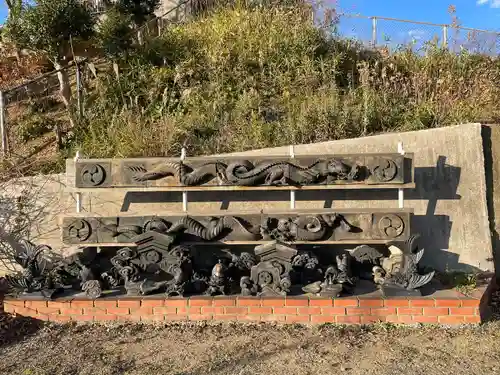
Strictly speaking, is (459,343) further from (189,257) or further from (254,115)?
(254,115)

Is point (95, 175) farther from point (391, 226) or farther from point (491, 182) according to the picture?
point (491, 182)

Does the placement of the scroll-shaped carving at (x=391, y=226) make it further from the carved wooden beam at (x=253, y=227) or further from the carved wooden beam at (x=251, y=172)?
the carved wooden beam at (x=251, y=172)

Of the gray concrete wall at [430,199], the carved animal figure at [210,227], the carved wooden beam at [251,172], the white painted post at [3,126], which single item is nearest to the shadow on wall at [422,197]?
the gray concrete wall at [430,199]

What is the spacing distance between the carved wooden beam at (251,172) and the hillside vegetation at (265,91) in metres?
1.03

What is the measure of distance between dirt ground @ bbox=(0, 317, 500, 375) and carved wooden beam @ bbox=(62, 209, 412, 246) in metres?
0.84

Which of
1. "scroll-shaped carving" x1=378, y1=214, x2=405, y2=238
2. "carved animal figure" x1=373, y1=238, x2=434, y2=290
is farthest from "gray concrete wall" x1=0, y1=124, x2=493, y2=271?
"carved animal figure" x1=373, y1=238, x2=434, y2=290

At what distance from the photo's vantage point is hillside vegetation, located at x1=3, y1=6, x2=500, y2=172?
5.78 meters

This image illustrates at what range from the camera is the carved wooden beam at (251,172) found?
4.44 m

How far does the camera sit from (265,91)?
672cm

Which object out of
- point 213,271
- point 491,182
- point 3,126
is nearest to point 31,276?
point 213,271

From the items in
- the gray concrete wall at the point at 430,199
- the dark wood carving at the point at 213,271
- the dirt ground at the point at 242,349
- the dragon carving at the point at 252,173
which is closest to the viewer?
the dirt ground at the point at 242,349

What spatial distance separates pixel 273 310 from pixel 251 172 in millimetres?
1341

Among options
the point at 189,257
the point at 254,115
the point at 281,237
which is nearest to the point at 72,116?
the point at 254,115

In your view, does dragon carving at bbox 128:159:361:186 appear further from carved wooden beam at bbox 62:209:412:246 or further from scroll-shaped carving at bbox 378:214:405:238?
scroll-shaped carving at bbox 378:214:405:238
